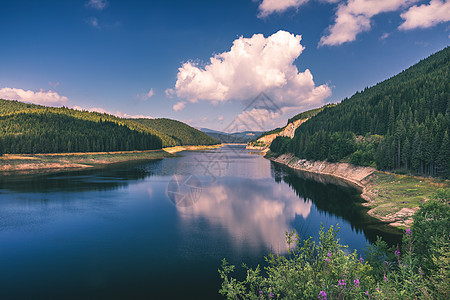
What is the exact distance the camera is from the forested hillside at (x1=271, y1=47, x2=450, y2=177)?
191 ft

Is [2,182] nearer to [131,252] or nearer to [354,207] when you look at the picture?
[131,252]

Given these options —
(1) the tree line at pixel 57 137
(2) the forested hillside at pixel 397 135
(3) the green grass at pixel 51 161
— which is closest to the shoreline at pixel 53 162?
(3) the green grass at pixel 51 161

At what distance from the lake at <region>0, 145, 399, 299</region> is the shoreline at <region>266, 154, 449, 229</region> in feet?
8.58

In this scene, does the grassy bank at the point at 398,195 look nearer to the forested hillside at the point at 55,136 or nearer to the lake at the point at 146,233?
the lake at the point at 146,233

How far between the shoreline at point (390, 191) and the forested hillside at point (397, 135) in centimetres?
470

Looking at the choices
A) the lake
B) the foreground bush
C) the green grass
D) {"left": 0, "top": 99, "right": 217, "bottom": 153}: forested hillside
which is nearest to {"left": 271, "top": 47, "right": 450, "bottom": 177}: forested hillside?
the lake

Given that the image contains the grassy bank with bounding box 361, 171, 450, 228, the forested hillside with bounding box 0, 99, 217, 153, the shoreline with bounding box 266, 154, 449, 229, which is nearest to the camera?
the grassy bank with bounding box 361, 171, 450, 228

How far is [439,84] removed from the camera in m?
115

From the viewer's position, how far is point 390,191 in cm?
4925

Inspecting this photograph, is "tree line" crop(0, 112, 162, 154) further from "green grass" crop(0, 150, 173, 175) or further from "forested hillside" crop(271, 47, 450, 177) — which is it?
"forested hillside" crop(271, 47, 450, 177)

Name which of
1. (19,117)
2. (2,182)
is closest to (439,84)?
(2,182)

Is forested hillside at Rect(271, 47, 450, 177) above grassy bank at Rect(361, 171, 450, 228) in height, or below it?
above

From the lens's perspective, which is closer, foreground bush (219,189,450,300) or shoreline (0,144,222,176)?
foreground bush (219,189,450,300)

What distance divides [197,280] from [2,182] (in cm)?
7796
